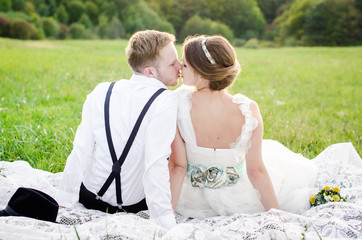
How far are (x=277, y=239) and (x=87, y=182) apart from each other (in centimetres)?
139

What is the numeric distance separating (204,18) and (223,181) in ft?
90.0

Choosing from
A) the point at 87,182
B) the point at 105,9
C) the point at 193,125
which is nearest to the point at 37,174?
the point at 87,182

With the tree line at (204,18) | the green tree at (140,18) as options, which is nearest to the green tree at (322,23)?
the tree line at (204,18)

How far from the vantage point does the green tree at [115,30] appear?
27.8 m

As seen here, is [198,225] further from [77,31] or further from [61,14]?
[61,14]

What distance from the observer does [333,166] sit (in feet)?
11.2

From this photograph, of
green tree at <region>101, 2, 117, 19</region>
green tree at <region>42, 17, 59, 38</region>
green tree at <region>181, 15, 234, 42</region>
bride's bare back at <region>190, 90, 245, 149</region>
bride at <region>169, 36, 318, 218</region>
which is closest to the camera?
bride at <region>169, 36, 318, 218</region>

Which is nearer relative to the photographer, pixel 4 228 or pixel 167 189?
pixel 4 228

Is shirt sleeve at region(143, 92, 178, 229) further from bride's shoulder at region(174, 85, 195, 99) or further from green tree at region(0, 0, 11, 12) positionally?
green tree at region(0, 0, 11, 12)

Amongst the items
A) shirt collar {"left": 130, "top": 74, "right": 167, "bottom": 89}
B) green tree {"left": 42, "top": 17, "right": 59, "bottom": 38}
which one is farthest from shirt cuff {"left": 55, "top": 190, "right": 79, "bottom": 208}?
green tree {"left": 42, "top": 17, "right": 59, "bottom": 38}

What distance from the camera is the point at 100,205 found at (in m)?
2.61

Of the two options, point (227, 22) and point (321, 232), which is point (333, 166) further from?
point (227, 22)

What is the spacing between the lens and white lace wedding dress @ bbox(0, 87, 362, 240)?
200cm

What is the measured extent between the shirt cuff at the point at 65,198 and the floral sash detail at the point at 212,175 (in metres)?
0.88
